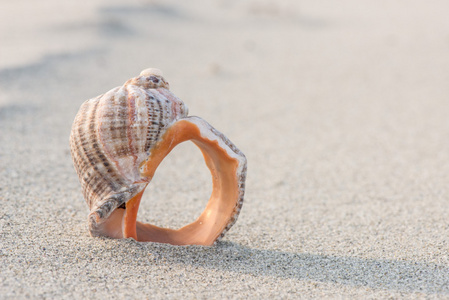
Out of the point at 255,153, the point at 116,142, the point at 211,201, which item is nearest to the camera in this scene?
the point at 116,142

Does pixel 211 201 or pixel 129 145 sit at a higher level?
pixel 129 145

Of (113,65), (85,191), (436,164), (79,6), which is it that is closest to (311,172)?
(436,164)

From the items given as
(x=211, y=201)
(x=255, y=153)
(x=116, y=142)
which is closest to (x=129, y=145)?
(x=116, y=142)

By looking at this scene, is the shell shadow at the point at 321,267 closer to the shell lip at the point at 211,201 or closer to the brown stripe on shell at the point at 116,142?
the shell lip at the point at 211,201

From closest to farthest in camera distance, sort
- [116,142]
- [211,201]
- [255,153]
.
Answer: [116,142]
[211,201]
[255,153]

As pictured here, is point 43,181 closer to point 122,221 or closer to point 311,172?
point 122,221

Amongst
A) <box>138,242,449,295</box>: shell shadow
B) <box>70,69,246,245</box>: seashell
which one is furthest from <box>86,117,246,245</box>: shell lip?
<box>138,242,449,295</box>: shell shadow

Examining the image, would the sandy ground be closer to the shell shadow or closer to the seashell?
the shell shadow

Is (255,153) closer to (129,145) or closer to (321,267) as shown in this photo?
(321,267)

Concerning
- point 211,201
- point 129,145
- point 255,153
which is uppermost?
point 129,145

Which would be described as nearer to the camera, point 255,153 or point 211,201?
point 211,201
